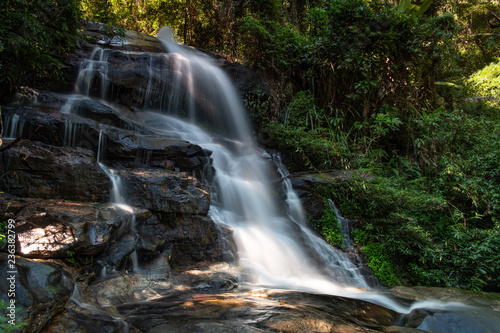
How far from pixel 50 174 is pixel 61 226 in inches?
59.1

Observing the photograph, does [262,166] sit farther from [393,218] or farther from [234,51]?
[234,51]

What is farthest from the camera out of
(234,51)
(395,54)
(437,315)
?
(234,51)

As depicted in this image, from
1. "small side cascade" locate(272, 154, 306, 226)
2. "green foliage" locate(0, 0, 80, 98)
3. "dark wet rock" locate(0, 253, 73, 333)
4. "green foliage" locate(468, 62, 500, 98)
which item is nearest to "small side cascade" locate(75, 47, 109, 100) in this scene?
"green foliage" locate(0, 0, 80, 98)

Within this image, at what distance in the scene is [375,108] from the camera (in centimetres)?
955

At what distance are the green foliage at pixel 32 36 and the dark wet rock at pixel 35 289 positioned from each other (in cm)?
438

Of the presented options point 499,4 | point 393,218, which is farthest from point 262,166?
point 499,4

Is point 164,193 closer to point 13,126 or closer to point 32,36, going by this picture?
point 13,126

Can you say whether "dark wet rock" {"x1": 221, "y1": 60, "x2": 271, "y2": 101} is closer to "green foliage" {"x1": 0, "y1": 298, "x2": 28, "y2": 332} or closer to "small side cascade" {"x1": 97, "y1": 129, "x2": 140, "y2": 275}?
"small side cascade" {"x1": 97, "y1": 129, "x2": 140, "y2": 275}

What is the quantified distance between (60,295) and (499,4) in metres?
21.2

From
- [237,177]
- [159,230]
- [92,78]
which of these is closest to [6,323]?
[159,230]

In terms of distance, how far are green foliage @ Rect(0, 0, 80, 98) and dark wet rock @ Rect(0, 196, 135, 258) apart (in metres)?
3.22

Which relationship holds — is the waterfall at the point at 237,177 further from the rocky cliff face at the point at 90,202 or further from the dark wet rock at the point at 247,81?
the dark wet rock at the point at 247,81

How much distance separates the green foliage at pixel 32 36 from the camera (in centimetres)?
581

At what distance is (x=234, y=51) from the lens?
505 inches
